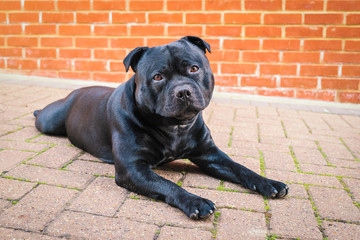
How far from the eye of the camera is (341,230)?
6.98 ft

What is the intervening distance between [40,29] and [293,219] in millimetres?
5331

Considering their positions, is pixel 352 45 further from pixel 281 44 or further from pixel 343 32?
pixel 281 44

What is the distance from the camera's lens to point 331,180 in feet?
9.41

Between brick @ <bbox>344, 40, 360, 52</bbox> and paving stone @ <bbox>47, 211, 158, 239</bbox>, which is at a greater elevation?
brick @ <bbox>344, 40, 360, 52</bbox>

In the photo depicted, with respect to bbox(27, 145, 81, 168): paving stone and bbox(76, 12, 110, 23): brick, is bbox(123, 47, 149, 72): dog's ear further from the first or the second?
bbox(76, 12, 110, 23): brick

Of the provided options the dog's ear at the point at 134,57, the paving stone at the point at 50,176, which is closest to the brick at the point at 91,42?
the dog's ear at the point at 134,57

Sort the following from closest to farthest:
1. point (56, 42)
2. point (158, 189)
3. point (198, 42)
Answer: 1. point (158, 189)
2. point (198, 42)
3. point (56, 42)

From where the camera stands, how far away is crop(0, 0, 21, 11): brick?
602 centimetres

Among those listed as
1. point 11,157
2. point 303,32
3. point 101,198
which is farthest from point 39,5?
point 101,198

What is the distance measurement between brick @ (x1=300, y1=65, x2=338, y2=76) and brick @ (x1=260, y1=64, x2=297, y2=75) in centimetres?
14

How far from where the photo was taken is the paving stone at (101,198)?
2.26 meters

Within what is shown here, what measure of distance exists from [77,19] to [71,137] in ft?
9.93

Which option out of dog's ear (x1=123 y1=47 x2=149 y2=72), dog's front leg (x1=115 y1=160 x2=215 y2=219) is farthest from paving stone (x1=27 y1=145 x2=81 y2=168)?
dog's ear (x1=123 y1=47 x2=149 y2=72)

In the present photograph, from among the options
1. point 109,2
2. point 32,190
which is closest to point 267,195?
point 32,190
